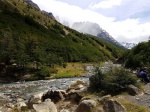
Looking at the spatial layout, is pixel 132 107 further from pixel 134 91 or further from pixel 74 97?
pixel 74 97

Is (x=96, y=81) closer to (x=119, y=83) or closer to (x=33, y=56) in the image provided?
(x=119, y=83)

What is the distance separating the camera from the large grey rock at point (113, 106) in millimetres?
22847

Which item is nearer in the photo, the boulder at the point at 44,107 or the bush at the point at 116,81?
the boulder at the point at 44,107

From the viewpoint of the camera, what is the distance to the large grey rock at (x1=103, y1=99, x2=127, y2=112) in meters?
22.8

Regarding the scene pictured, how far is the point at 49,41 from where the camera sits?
180250 millimetres

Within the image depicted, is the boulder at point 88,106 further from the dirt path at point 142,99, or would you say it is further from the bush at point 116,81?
the bush at point 116,81

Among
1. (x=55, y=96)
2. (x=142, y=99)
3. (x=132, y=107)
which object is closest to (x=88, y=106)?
(x=132, y=107)

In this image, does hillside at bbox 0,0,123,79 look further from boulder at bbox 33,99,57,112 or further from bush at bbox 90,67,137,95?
boulder at bbox 33,99,57,112

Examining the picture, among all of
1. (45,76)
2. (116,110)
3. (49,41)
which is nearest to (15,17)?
(49,41)

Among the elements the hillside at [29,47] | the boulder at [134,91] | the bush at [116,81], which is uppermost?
the hillside at [29,47]

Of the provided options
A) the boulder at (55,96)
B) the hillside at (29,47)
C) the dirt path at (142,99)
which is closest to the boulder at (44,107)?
the boulder at (55,96)

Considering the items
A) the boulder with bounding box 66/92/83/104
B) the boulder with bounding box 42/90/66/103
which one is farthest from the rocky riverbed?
the boulder with bounding box 66/92/83/104

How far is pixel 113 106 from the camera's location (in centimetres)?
2316

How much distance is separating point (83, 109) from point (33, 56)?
95.7 metres
